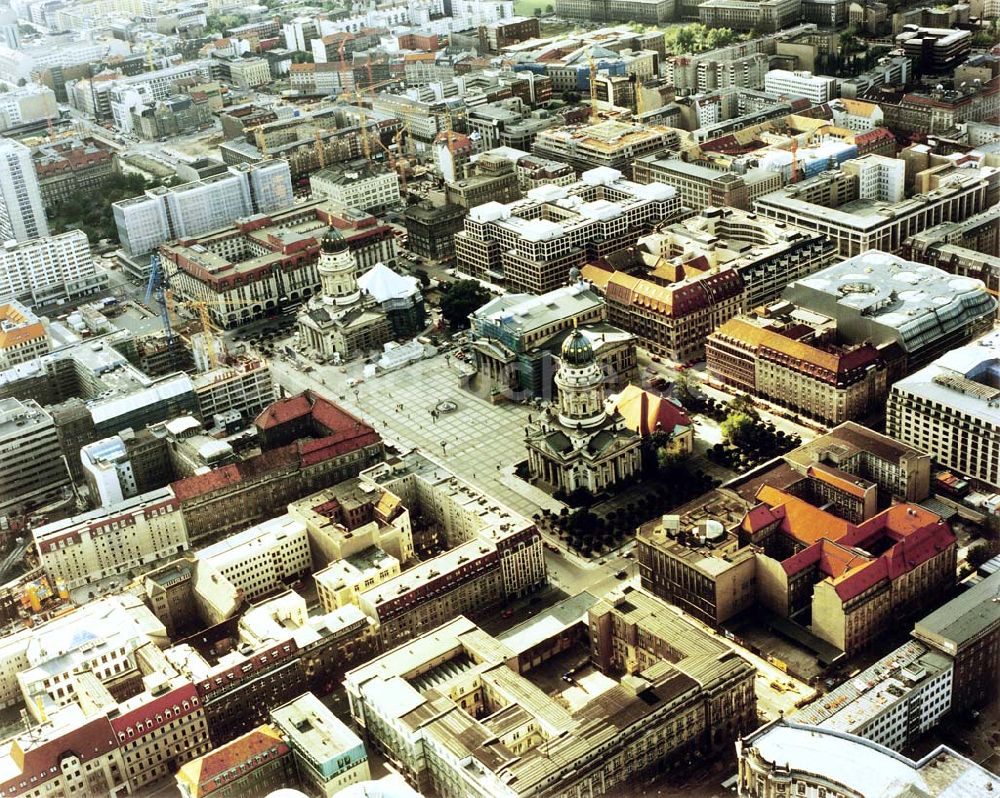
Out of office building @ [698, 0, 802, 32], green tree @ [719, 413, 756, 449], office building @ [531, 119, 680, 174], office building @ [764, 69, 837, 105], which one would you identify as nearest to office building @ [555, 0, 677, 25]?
office building @ [698, 0, 802, 32]

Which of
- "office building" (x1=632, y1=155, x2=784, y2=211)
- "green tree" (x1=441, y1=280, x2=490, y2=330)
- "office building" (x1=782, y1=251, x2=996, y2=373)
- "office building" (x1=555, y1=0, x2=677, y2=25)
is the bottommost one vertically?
"green tree" (x1=441, y1=280, x2=490, y2=330)

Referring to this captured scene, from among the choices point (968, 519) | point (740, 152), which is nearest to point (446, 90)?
point (740, 152)

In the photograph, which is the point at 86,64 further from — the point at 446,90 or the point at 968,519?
the point at 968,519

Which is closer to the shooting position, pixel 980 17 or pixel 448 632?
pixel 448 632

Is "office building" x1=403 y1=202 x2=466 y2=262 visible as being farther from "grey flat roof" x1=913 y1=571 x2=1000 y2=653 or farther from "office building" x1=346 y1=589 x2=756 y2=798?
"grey flat roof" x1=913 y1=571 x2=1000 y2=653

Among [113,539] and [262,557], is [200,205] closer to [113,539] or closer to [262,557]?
[113,539]

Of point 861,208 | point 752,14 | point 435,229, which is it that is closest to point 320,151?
point 435,229

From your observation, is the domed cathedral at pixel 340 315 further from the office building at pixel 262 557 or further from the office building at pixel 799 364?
the office building at pixel 262 557
